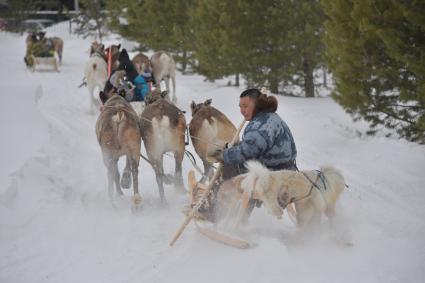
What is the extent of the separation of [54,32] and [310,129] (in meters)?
39.3

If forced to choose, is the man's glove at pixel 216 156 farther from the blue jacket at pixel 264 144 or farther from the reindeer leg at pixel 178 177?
the reindeer leg at pixel 178 177

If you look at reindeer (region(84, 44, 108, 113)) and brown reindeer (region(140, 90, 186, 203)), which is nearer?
brown reindeer (region(140, 90, 186, 203))

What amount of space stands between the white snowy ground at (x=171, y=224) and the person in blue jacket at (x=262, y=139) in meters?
0.75

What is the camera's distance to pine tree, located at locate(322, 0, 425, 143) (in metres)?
6.95

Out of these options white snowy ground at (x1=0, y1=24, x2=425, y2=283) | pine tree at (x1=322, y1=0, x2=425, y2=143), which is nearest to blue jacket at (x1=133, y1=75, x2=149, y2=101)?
white snowy ground at (x1=0, y1=24, x2=425, y2=283)

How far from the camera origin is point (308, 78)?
1441cm

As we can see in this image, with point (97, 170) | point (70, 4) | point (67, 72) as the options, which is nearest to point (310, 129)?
point (97, 170)

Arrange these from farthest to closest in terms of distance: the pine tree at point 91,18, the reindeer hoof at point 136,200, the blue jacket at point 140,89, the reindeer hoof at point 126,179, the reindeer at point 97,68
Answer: the pine tree at point 91,18, the reindeer at point 97,68, the blue jacket at point 140,89, the reindeer hoof at point 126,179, the reindeer hoof at point 136,200

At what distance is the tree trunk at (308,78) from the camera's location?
13906 mm

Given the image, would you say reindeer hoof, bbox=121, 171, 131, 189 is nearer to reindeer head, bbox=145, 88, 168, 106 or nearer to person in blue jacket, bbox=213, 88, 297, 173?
reindeer head, bbox=145, 88, 168, 106

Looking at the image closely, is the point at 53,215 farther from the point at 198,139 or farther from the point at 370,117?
the point at 370,117

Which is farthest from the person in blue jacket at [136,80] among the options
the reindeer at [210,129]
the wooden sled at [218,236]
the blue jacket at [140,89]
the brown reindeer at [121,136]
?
the wooden sled at [218,236]

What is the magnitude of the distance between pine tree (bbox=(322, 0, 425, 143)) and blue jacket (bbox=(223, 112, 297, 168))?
256 cm

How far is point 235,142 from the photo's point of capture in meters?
5.76
